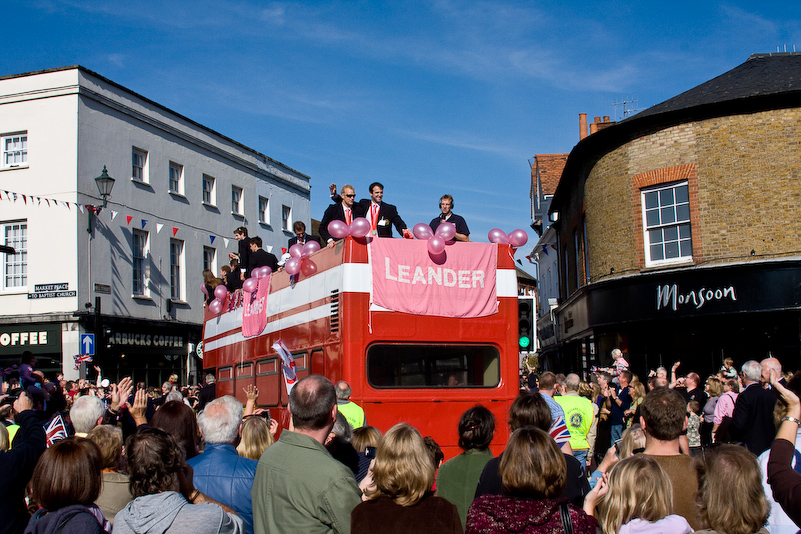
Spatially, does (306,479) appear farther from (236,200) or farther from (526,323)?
(236,200)

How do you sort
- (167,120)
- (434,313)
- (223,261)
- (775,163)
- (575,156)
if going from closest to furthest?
(434,313), (775,163), (575,156), (167,120), (223,261)

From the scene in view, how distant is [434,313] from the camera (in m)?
9.58

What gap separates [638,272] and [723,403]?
28.6 feet

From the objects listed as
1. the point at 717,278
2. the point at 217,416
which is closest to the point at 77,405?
the point at 217,416

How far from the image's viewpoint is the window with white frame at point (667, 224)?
57.2ft

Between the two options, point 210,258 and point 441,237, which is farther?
point 210,258

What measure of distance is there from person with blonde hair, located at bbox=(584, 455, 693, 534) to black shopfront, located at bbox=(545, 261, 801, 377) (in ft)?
46.4

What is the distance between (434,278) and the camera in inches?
383

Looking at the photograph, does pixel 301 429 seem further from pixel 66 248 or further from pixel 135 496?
pixel 66 248

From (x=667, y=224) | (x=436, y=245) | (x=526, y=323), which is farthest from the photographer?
(x=667, y=224)

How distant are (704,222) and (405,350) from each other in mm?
10202

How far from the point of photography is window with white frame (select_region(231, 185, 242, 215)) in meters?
30.6

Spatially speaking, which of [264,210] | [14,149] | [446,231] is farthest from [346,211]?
[264,210]

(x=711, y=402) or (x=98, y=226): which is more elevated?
(x=98, y=226)
